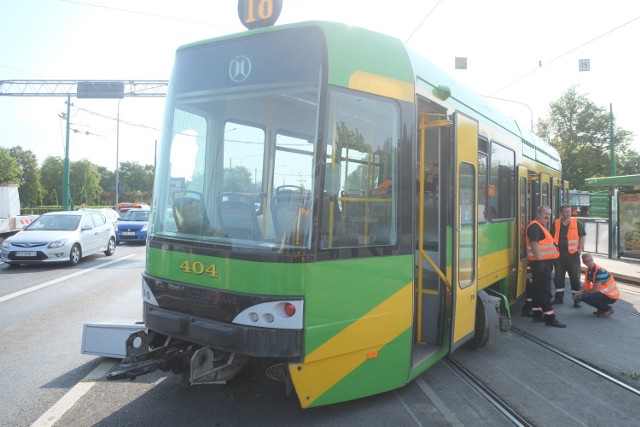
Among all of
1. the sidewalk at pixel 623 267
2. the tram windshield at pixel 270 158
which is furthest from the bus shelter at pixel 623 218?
the tram windshield at pixel 270 158

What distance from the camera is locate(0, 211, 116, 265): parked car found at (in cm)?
1160

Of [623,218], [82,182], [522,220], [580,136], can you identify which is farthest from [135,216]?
[82,182]

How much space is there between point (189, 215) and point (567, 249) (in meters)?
7.76

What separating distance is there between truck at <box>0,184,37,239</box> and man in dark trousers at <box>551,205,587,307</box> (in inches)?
854

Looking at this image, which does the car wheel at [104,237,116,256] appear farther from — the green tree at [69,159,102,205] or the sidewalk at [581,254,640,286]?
the green tree at [69,159,102,205]

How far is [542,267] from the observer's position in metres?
6.94

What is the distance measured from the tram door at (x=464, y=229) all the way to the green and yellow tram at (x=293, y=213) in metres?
0.28

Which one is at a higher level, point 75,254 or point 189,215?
point 189,215

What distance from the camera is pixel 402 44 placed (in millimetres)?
3963

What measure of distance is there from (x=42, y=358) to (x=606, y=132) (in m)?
50.2

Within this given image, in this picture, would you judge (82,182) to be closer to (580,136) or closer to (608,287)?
(580,136)

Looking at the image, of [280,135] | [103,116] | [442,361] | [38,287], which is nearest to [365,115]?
[280,135]

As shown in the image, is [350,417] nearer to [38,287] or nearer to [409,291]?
[409,291]

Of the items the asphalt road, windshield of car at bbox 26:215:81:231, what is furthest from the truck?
the asphalt road
